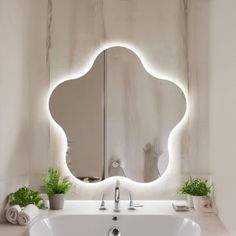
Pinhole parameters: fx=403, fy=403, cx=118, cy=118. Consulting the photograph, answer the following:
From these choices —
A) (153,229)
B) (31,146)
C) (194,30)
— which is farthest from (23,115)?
(194,30)

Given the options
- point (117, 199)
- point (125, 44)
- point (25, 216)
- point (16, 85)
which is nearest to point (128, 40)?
point (125, 44)

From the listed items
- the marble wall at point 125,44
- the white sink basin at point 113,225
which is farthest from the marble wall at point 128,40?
the white sink basin at point 113,225

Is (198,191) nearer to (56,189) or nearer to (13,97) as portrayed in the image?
(56,189)

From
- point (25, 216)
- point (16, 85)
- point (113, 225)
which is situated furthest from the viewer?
point (16, 85)

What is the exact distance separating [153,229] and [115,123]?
713mm

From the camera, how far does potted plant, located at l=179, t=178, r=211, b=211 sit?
2.29 meters

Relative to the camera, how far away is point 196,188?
237 centimetres

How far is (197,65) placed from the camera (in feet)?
8.39

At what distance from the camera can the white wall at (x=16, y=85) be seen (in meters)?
2.13

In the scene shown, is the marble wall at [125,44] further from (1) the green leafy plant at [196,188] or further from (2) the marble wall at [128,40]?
(1) the green leafy plant at [196,188]

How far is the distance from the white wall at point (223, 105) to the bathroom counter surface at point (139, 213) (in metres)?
0.07

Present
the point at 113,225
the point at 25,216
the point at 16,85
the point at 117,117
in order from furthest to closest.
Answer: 1. the point at 117,117
2. the point at 16,85
3. the point at 113,225
4. the point at 25,216

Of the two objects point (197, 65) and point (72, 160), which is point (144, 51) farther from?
point (72, 160)

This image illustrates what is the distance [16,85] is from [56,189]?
25.7 inches
